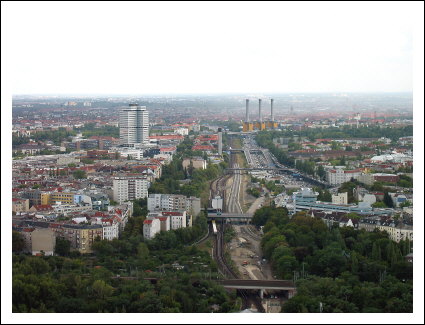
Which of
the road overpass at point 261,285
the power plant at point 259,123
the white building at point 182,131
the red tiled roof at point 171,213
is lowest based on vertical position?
the road overpass at point 261,285

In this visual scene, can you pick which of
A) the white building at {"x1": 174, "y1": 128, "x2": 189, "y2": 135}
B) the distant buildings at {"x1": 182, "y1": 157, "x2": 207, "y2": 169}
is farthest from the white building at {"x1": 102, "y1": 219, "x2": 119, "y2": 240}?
the white building at {"x1": 174, "y1": 128, "x2": 189, "y2": 135}

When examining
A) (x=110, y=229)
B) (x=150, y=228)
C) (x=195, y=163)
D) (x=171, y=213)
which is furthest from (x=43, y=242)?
(x=195, y=163)

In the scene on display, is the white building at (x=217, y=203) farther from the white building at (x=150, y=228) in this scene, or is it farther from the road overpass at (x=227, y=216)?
the white building at (x=150, y=228)

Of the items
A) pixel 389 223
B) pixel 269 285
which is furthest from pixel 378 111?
pixel 269 285

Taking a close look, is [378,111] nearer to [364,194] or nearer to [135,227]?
[364,194]

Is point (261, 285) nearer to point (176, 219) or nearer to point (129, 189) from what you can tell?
point (176, 219)

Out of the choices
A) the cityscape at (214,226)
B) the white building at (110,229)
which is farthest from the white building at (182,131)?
the white building at (110,229)
